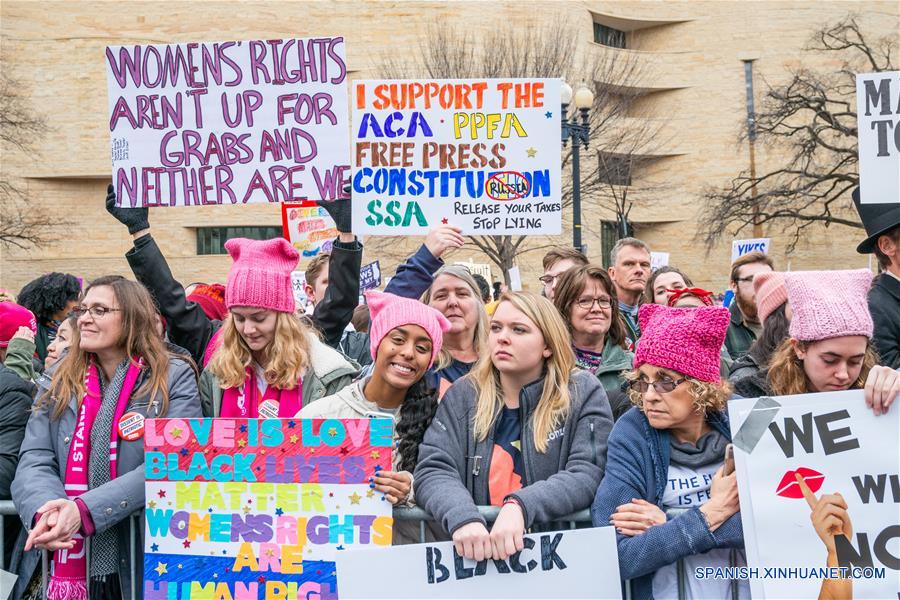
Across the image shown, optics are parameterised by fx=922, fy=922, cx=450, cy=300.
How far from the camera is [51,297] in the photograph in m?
6.84

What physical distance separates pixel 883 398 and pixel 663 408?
75 cm

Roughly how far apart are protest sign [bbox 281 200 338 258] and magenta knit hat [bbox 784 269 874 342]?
8.21m

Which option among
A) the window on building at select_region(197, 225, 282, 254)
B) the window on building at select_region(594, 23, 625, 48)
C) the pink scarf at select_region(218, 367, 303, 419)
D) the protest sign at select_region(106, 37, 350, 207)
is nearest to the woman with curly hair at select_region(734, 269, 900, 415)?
the pink scarf at select_region(218, 367, 303, 419)

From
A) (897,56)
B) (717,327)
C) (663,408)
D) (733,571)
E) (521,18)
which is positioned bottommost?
(733,571)

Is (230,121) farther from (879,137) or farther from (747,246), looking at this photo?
(747,246)

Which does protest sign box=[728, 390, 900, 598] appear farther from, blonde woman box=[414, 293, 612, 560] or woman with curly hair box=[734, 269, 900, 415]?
blonde woman box=[414, 293, 612, 560]

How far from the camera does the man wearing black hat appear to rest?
13.3 feet

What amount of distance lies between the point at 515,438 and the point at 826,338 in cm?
122

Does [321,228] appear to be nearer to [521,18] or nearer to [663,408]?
[663,408]

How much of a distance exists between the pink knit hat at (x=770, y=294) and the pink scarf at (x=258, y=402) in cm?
223

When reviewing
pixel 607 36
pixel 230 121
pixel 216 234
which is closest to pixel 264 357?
pixel 230 121

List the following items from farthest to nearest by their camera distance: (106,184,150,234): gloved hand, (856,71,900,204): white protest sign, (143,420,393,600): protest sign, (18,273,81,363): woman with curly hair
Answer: (18,273,81,363): woman with curly hair < (106,184,150,234): gloved hand < (856,71,900,204): white protest sign < (143,420,393,600): protest sign

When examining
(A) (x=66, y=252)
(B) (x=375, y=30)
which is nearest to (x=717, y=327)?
(B) (x=375, y=30)

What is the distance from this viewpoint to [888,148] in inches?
181
